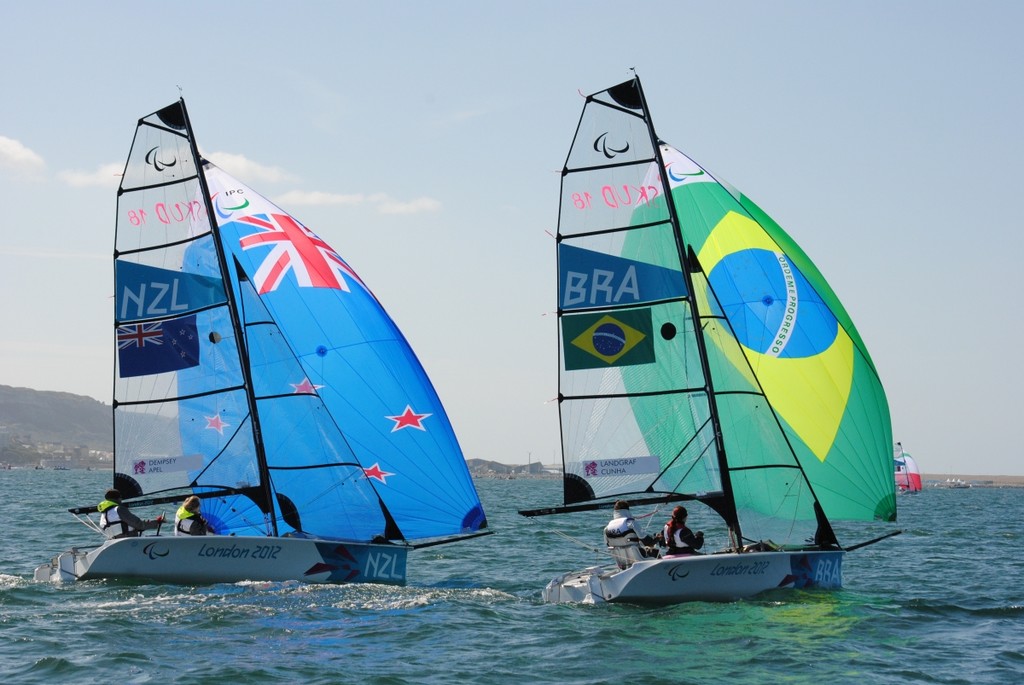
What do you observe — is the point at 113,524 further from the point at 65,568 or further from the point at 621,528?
the point at 621,528

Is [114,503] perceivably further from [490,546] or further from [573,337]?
[490,546]

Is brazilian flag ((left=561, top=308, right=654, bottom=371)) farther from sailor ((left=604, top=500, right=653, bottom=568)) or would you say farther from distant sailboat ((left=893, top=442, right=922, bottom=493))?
distant sailboat ((left=893, top=442, right=922, bottom=493))

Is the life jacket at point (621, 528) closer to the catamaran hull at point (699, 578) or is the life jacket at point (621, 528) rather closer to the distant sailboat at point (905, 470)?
the catamaran hull at point (699, 578)

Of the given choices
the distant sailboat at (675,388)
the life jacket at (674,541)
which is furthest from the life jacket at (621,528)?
the distant sailboat at (675,388)

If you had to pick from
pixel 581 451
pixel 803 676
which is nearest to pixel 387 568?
pixel 581 451

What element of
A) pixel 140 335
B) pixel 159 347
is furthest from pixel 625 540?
pixel 140 335

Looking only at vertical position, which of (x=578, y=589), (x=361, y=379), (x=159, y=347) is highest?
(x=159, y=347)

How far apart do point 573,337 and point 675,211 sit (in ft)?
6.54

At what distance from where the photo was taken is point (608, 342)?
50.8ft

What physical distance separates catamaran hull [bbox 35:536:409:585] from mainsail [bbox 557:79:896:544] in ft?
10.8

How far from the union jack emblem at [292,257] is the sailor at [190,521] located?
10.8 feet

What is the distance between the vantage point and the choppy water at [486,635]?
1099 centimetres

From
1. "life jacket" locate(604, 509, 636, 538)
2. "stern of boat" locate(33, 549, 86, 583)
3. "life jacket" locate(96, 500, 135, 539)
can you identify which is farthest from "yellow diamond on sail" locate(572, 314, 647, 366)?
"stern of boat" locate(33, 549, 86, 583)

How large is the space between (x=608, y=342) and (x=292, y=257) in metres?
5.14
